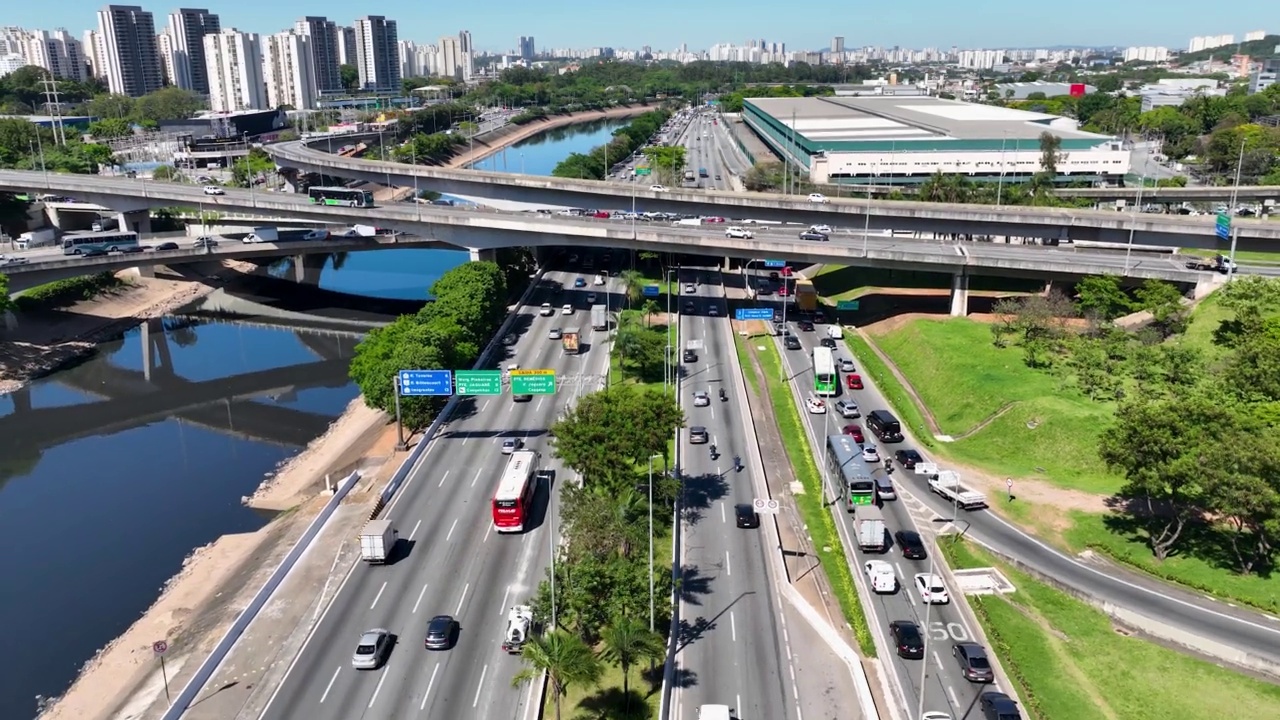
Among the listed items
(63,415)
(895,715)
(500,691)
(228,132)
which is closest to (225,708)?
(500,691)

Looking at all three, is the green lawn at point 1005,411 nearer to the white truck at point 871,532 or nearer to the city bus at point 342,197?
the white truck at point 871,532

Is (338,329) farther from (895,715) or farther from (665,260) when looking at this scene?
(895,715)

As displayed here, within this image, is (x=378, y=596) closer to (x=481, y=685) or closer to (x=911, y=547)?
(x=481, y=685)

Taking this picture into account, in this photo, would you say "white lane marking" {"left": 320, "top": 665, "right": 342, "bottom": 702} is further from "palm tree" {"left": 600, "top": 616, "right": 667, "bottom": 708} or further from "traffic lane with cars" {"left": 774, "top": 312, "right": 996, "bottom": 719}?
"traffic lane with cars" {"left": 774, "top": 312, "right": 996, "bottom": 719}

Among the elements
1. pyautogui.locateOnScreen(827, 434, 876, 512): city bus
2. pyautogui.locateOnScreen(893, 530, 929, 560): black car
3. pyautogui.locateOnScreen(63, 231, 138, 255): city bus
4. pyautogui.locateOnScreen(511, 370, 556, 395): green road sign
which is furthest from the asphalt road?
pyautogui.locateOnScreen(63, 231, 138, 255): city bus

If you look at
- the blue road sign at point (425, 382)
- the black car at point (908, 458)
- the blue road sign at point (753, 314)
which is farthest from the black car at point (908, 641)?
the blue road sign at point (753, 314)
